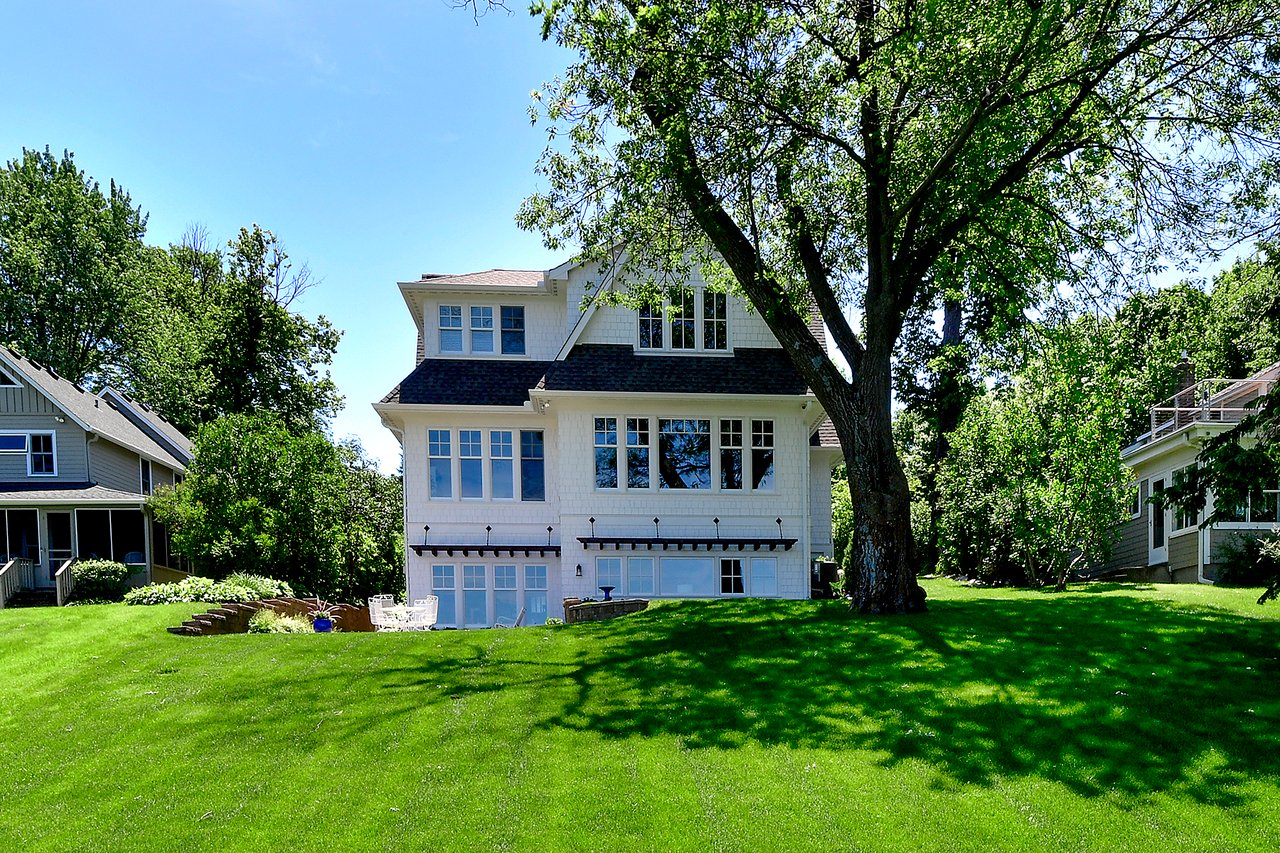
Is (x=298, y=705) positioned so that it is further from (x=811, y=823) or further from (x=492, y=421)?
(x=492, y=421)

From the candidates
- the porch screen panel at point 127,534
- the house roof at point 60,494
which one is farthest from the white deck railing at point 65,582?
the porch screen panel at point 127,534

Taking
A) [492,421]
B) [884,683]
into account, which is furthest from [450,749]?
[492,421]

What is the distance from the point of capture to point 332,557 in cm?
2448

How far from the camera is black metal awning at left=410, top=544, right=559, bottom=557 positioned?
19.1 metres

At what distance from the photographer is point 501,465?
19.8 meters

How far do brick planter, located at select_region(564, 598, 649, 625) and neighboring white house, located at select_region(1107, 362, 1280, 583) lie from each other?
1165cm

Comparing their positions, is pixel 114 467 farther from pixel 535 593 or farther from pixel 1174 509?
pixel 1174 509

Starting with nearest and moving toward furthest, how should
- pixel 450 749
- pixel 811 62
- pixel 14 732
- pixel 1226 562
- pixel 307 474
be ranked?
pixel 450 749, pixel 14 732, pixel 811 62, pixel 1226 562, pixel 307 474

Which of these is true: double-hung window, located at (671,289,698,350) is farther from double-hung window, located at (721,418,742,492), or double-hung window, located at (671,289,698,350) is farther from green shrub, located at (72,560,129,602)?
green shrub, located at (72,560,129,602)

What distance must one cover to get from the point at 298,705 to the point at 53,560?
20.2 m

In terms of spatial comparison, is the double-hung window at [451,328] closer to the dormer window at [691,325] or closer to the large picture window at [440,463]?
the large picture window at [440,463]

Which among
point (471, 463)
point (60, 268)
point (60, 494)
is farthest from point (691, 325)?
point (60, 268)

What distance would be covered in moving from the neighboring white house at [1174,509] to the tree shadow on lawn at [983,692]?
8.78 m

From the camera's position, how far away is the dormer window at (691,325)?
20.1 metres
